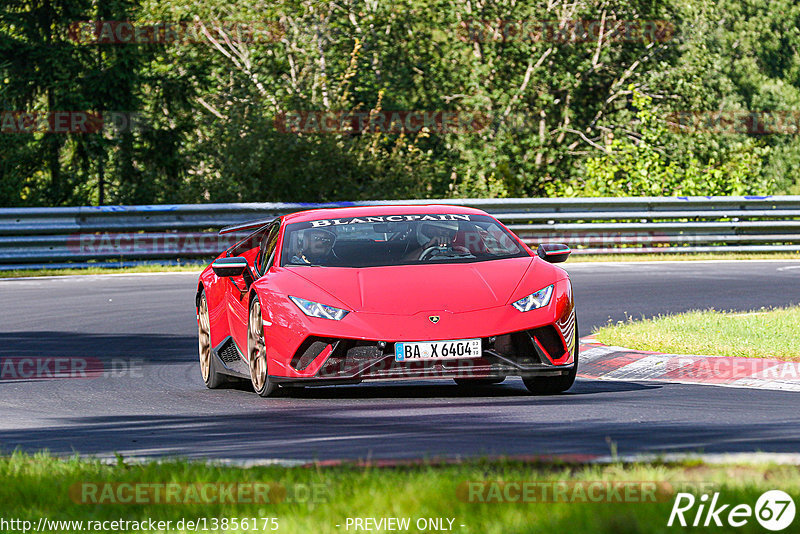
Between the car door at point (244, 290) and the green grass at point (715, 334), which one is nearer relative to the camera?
the car door at point (244, 290)

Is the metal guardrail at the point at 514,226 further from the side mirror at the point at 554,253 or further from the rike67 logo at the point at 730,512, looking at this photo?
the rike67 logo at the point at 730,512

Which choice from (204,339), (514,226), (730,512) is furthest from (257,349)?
(514,226)

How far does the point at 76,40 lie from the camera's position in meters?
30.1

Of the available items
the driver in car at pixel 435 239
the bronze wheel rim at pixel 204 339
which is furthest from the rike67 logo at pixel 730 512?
the bronze wheel rim at pixel 204 339

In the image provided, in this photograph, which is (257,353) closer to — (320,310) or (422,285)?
(320,310)

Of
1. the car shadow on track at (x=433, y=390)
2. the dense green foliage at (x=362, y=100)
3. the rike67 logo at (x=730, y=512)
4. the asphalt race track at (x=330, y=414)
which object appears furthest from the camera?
the dense green foliage at (x=362, y=100)

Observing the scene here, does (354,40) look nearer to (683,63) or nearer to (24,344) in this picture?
(683,63)

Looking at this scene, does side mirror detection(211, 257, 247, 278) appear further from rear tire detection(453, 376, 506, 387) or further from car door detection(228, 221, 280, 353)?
rear tire detection(453, 376, 506, 387)

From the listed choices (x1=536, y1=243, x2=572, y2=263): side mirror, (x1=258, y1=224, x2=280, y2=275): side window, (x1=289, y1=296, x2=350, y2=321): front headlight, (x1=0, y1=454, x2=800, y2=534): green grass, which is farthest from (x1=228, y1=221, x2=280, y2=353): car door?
(x1=0, y1=454, x2=800, y2=534): green grass

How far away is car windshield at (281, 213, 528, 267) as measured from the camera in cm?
1012

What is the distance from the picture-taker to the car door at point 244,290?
10.4m

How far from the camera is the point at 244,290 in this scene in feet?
34.5

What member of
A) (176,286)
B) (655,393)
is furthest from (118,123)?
(655,393)

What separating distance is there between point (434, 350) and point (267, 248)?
232 cm
